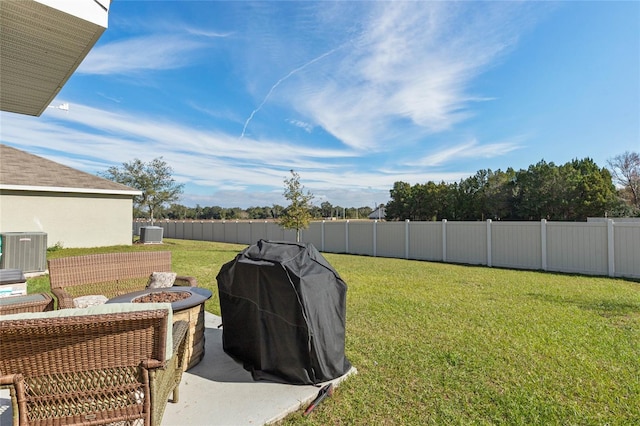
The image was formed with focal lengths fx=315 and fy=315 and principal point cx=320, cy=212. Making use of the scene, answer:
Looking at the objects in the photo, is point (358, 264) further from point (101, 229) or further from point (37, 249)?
point (101, 229)

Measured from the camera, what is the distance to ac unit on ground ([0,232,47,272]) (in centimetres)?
815

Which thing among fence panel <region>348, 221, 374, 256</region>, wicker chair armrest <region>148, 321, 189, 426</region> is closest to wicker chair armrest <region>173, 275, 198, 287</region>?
wicker chair armrest <region>148, 321, 189, 426</region>

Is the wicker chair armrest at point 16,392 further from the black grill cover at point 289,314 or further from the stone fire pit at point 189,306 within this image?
the black grill cover at point 289,314

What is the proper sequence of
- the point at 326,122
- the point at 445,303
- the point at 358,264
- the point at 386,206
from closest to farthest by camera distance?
the point at 445,303
the point at 358,264
the point at 326,122
the point at 386,206

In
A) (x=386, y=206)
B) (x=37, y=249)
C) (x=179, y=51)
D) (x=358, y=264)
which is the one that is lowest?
(x=358, y=264)

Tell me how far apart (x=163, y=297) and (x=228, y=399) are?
1.23 m

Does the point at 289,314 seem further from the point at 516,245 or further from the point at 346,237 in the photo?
the point at 346,237

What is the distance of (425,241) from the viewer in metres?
13.1

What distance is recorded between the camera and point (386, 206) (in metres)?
45.8

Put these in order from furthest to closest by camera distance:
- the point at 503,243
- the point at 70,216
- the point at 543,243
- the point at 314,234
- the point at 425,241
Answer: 1. the point at 314,234
2. the point at 70,216
3. the point at 425,241
4. the point at 503,243
5. the point at 543,243

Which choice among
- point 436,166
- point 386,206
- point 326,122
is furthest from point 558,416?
point 386,206

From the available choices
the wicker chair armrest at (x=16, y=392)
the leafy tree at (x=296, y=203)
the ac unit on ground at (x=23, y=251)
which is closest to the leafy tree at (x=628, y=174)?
the leafy tree at (x=296, y=203)

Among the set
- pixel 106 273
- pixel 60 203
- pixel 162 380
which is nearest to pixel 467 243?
pixel 106 273

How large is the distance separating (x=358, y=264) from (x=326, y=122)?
7714mm
